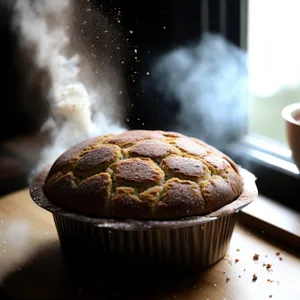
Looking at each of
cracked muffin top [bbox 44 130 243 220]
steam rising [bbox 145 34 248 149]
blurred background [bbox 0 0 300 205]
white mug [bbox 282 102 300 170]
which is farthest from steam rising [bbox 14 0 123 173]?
white mug [bbox 282 102 300 170]

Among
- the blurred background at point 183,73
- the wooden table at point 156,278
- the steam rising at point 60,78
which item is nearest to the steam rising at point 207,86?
the blurred background at point 183,73

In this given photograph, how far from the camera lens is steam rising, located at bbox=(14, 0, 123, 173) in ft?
4.09

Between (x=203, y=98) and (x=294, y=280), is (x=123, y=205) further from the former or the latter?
(x=203, y=98)

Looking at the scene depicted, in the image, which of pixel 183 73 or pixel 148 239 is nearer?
pixel 148 239

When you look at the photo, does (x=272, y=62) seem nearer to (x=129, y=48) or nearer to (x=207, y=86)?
(x=207, y=86)

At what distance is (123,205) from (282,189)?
52 cm

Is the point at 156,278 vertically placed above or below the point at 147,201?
below

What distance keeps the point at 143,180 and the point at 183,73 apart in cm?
54

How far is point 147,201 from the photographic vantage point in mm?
932

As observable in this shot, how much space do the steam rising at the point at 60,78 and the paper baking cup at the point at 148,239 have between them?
350 millimetres

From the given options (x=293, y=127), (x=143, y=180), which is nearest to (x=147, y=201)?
(x=143, y=180)

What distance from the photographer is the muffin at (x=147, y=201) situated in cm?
93

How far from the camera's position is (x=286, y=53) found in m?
1.40

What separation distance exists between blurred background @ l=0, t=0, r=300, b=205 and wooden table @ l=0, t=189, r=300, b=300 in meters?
Result: 0.30
